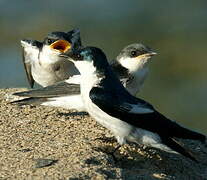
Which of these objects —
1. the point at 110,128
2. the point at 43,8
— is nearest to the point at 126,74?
the point at 110,128

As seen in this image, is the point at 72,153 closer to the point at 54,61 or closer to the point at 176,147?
the point at 176,147

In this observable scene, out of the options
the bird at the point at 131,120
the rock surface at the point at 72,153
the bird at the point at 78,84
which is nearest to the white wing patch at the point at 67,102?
the bird at the point at 78,84

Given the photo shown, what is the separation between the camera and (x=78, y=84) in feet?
33.3

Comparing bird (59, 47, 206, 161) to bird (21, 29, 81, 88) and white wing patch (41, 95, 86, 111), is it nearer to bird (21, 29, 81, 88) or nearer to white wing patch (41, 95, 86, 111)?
white wing patch (41, 95, 86, 111)

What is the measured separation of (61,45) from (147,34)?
964cm

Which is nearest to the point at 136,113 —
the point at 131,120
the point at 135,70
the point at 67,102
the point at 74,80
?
the point at 131,120

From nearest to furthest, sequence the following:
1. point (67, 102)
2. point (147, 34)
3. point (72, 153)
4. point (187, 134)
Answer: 1. point (72, 153)
2. point (187, 134)
3. point (67, 102)
4. point (147, 34)

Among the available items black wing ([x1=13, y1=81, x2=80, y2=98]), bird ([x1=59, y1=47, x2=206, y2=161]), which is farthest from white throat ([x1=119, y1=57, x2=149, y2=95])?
bird ([x1=59, y1=47, x2=206, y2=161])

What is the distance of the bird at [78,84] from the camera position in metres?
9.98

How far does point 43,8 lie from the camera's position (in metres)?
23.6

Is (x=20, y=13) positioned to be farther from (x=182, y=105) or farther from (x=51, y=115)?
(x=51, y=115)

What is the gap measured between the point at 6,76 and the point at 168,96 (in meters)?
2.79

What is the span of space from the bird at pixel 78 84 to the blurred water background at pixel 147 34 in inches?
202

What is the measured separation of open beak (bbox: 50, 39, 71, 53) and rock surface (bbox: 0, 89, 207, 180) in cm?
135
